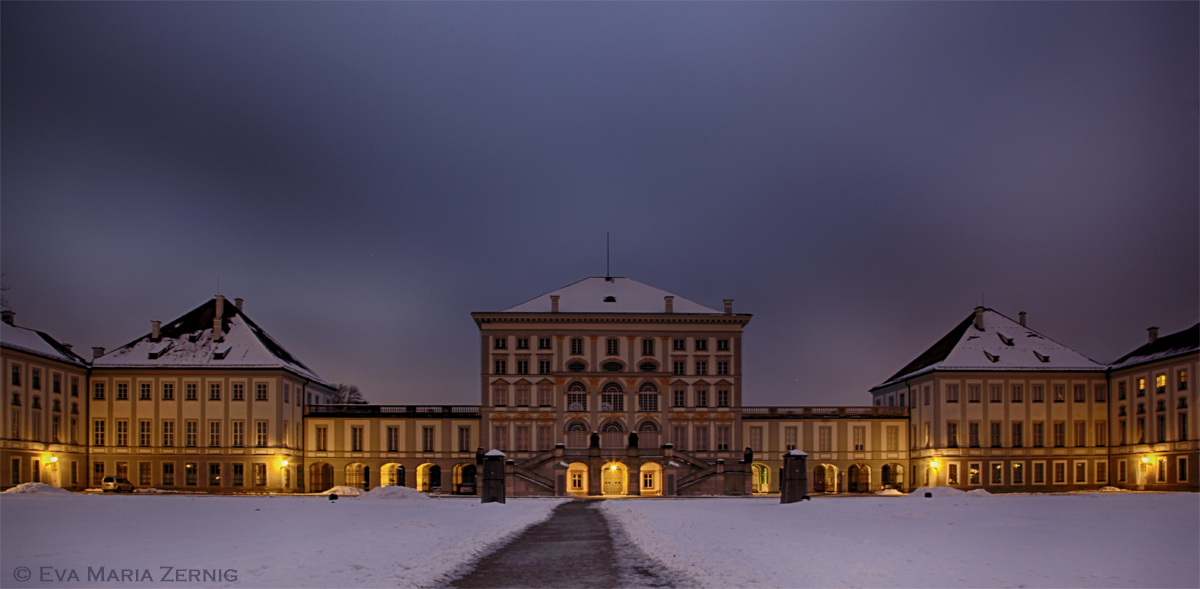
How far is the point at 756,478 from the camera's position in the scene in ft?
243

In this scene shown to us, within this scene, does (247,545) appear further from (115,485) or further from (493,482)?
(115,485)

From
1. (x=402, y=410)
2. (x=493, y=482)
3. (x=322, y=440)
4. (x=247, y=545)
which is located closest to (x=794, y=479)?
(x=493, y=482)

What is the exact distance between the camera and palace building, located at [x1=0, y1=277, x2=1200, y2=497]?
221 ft

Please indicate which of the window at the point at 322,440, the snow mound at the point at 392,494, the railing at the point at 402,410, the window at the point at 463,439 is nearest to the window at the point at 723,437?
the railing at the point at 402,410

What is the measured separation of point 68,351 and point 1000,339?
213 feet

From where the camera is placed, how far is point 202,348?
70500 millimetres

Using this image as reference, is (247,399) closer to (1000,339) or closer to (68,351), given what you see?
(68,351)

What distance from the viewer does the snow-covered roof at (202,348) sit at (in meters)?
69.2

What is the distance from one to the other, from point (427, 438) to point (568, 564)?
55.8m

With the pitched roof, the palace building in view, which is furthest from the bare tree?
the pitched roof

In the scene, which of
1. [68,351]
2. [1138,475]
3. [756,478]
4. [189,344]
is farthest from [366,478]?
[1138,475]

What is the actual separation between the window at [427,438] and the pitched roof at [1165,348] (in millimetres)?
47908

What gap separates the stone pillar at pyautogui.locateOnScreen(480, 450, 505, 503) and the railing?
25.8m

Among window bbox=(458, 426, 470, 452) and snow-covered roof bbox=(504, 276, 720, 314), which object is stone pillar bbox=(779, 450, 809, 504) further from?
window bbox=(458, 426, 470, 452)
